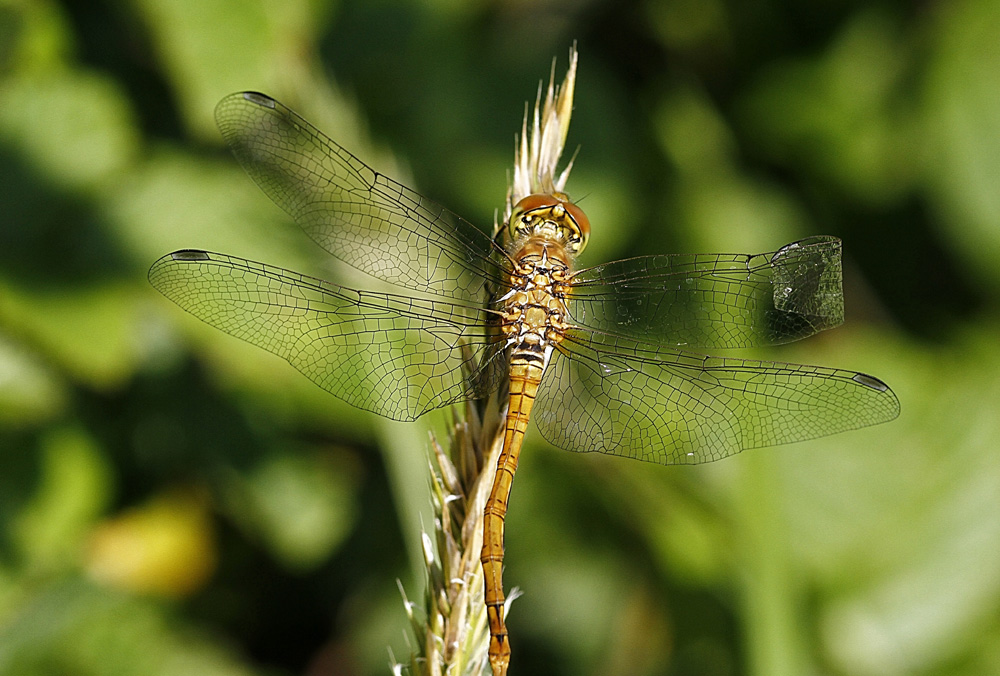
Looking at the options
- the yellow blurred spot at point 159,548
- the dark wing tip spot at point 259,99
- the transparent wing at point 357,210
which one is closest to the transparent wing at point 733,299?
the transparent wing at point 357,210

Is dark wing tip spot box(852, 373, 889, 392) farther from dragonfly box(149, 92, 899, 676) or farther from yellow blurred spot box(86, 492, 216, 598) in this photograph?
yellow blurred spot box(86, 492, 216, 598)

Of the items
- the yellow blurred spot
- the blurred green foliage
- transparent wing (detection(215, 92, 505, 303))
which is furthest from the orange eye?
the yellow blurred spot

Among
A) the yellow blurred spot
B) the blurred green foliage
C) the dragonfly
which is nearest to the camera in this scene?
the dragonfly

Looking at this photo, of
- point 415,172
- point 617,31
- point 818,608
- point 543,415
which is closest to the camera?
point 543,415

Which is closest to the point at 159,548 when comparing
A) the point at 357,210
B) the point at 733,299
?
the point at 357,210

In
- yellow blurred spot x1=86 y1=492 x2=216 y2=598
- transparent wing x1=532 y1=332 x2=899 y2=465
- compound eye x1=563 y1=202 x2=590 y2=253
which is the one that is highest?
compound eye x1=563 y1=202 x2=590 y2=253

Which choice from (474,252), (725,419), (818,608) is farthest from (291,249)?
(818,608)

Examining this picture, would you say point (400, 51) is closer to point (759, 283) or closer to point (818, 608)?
point (759, 283)
